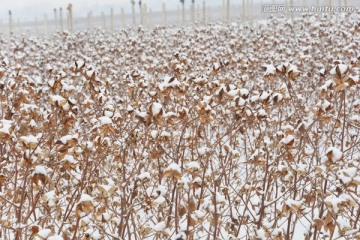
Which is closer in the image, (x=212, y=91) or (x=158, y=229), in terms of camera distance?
(x=158, y=229)

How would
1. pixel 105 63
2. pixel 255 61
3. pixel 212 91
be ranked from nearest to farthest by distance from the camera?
pixel 212 91 < pixel 255 61 < pixel 105 63

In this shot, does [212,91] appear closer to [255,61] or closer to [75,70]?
[75,70]

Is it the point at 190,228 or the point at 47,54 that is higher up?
the point at 47,54

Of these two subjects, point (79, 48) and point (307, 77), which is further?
point (79, 48)

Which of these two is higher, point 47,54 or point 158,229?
point 47,54

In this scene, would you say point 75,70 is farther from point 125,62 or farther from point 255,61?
point 125,62

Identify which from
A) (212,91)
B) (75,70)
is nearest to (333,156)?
(75,70)

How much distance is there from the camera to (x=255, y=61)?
6711 millimetres

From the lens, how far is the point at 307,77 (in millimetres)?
8656

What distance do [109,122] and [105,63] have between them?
6997 mm

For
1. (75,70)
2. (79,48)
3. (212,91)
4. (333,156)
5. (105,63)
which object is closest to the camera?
(333,156)

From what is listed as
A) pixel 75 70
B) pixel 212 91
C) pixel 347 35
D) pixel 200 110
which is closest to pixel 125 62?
pixel 347 35

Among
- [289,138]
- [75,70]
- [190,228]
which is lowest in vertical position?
[190,228]

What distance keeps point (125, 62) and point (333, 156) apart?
7984mm
